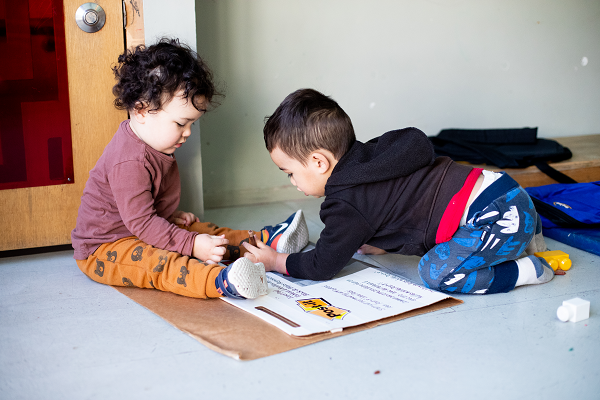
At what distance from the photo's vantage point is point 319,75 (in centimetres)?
200

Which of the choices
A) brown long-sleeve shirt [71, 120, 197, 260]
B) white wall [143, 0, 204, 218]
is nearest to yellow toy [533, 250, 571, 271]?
brown long-sleeve shirt [71, 120, 197, 260]

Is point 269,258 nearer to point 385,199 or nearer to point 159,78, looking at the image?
point 385,199

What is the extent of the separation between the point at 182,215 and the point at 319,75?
0.82 meters

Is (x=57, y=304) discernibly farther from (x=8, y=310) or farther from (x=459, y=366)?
(x=459, y=366)

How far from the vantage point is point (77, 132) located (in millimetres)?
1417

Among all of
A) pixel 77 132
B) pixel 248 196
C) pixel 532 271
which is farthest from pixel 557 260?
pixel 77 132

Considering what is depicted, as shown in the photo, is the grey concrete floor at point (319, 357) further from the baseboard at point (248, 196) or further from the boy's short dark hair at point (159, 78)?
the baseboard at point (248, 196)

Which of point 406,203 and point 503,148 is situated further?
point 503,148

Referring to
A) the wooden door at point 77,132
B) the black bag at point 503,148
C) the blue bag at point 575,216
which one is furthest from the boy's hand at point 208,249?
the black bag at point 503,148

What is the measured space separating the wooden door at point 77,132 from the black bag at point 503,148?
3.96ft

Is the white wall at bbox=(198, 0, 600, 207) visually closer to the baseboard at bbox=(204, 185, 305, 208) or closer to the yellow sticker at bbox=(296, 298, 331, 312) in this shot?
the baseboard at bbox=(204, 185, 305, 208)

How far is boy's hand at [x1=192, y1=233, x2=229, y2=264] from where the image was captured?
1.23 meters

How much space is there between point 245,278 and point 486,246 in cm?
52

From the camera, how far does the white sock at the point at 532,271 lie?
1.20m
